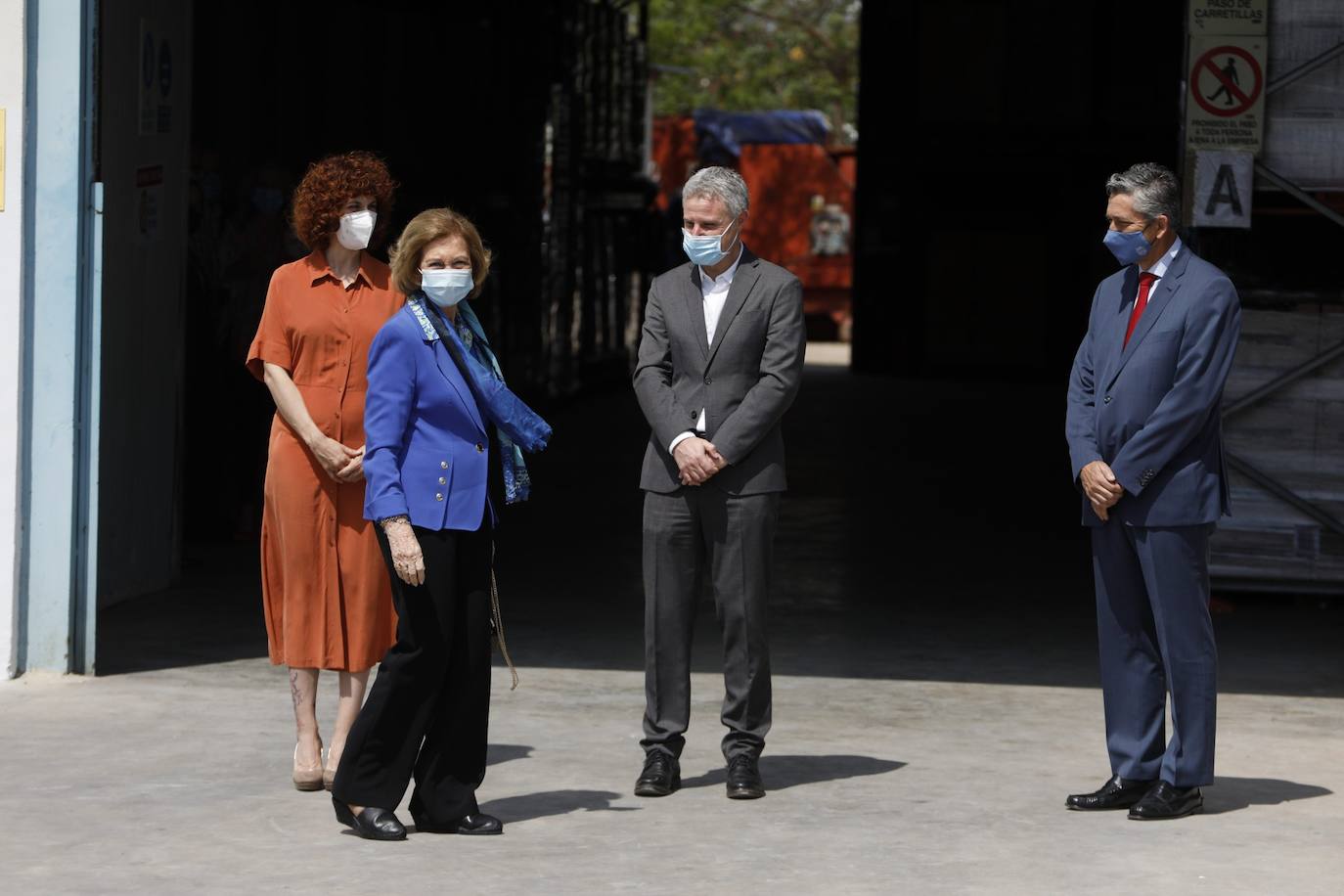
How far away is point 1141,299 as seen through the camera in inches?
269

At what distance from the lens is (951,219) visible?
2995 centimetres

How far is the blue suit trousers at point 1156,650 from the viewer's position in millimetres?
6754

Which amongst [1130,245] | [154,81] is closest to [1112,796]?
[1130,245]

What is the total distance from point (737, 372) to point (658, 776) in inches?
51.2

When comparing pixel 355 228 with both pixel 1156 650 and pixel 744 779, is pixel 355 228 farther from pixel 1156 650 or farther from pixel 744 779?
pixel 1156 650

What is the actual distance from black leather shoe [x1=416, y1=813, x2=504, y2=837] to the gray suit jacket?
1.20 metres

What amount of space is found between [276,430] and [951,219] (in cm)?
2362

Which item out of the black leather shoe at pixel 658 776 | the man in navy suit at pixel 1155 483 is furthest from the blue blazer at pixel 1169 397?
the black leather shoe at pixel 658 776

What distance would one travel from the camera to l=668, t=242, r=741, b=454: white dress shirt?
23.1 ft

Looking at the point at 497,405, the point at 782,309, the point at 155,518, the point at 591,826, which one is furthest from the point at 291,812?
the point at 155,518

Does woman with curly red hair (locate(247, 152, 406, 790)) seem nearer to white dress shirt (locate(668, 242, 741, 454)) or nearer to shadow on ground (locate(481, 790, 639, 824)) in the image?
shadow on ground (locate(481, 790, 639, 824))

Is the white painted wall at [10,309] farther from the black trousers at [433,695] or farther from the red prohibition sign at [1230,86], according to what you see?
the red prohibition sign at [1230,86]

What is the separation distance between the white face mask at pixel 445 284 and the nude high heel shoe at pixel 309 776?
1596mm

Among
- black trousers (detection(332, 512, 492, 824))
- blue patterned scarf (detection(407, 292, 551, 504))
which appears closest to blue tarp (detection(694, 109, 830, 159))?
blue patterned scarf (detection(407, 292, 551, 504))
